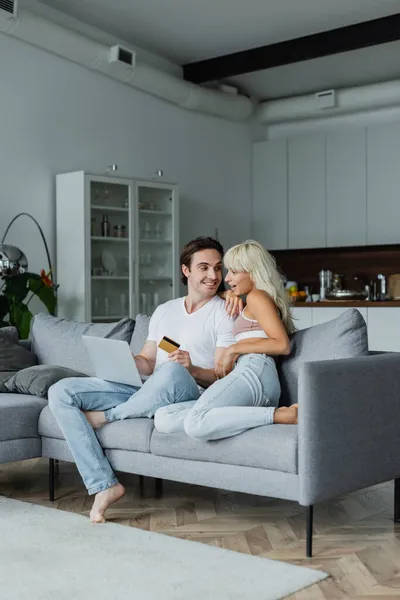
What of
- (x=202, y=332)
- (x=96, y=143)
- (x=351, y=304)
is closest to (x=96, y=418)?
(x=202, y=332)

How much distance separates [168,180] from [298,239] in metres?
1.64

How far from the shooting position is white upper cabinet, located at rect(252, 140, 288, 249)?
901 cm

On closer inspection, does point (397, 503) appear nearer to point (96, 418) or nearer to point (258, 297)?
point (258, 297)

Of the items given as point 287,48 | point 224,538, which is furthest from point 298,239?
point 224,538

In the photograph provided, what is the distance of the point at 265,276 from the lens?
367 centimetres

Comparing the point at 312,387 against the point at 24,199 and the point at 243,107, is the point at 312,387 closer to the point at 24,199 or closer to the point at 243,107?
the point at 24,199

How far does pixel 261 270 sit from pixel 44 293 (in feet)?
9.58

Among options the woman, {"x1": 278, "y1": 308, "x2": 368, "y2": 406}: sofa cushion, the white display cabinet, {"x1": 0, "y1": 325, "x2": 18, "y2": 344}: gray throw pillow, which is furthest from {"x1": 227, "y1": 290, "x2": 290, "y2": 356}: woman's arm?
the white display cabinet

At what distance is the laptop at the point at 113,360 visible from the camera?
3.57m

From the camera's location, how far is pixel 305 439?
3031 mm

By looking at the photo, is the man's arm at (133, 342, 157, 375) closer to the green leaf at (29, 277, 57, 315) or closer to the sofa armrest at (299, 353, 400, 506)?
the sofa armrest at (299, 353, 400, 506)

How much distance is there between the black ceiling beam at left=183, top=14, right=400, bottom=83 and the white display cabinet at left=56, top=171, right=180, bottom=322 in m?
1.35

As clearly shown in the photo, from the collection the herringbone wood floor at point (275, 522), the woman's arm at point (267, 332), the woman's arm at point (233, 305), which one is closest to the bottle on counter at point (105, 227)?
the herringbone wood floor at point (275, 522)

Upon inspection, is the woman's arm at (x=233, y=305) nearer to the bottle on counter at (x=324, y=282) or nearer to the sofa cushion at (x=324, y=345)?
the sofa cushion at (x=324, y=345)
